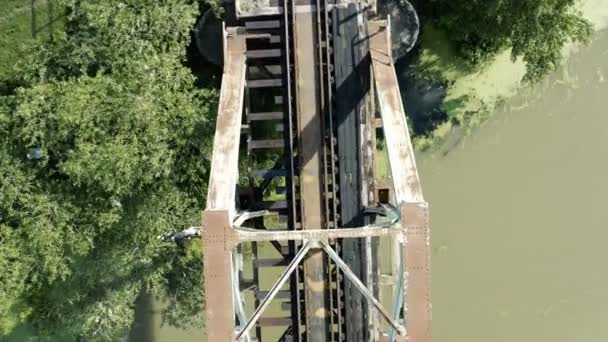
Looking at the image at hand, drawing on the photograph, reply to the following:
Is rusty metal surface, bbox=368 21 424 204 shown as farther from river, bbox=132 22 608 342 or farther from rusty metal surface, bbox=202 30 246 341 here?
river, bbox=132 22 608 342

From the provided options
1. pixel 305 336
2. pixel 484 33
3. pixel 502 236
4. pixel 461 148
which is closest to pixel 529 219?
pixel 502 236

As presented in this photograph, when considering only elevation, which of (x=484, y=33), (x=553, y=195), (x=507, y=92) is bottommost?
(x=553, y=195)

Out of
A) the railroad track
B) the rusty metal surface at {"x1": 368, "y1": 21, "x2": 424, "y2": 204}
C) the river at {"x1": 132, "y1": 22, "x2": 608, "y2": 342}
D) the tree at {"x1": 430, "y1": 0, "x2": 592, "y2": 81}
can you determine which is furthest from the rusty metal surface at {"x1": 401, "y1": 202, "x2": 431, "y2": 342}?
the river at {"x1": 132, "y1": 22, "x2": 608, "y2": 342}

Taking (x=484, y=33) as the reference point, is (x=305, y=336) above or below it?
below

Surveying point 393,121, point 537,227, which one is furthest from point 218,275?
point 537,227

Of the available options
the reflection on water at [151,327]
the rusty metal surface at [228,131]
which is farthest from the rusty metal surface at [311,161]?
the reflection on water at [151,327]

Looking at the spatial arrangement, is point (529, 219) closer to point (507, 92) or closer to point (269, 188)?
point (507, 92)

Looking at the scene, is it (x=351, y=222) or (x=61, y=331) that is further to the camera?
(x=61, y=331)

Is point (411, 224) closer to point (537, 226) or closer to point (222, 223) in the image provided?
point (222, 223)
